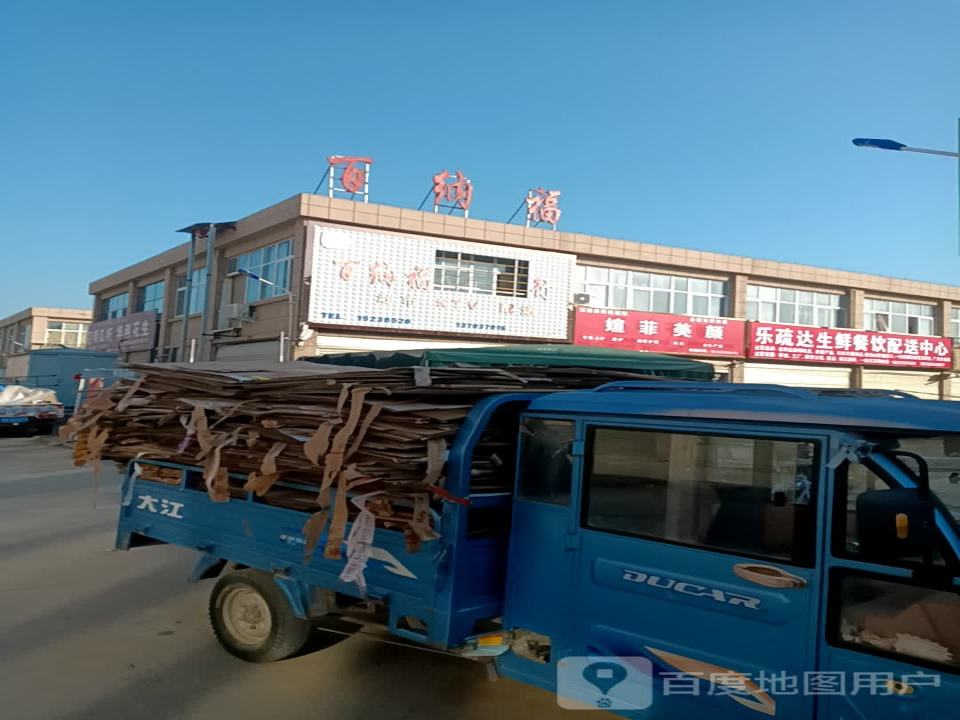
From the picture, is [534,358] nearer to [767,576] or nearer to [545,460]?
[545,460]

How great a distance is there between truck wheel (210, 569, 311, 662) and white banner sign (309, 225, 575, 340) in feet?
45.5

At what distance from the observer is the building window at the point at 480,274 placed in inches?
762

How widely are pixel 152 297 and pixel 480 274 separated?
17.5m

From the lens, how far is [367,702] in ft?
12.4

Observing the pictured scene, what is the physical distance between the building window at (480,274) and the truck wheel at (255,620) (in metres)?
15.2

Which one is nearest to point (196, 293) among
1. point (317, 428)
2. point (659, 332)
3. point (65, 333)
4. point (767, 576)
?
point (659, 332)

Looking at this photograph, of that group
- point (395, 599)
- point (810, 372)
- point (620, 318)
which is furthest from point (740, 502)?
point (810, 372)

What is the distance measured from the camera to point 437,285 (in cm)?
1922

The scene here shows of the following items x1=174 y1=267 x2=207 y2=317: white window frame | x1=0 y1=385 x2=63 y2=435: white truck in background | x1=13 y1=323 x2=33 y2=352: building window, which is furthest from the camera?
x1=13 y1=323 x2=33 y2=352: building window

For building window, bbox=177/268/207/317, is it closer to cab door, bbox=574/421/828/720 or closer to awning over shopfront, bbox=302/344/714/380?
awning over shopfront, bbox=302/344/714/380

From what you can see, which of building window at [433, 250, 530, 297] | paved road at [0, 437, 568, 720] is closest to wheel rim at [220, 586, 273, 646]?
paved road at [0, 437, 568, 720]

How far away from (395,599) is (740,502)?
5.49ft

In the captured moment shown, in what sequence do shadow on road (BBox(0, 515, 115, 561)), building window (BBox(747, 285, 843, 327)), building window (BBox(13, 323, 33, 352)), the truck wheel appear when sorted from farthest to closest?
building window (BBox(13, 323, 33, 352)) < building window (BBox(747, 285, 843, 327)) < shadow on road (BBox(0, 515, 115, 561)) < the truck wheel

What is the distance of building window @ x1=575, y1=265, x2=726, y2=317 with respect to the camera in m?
21.4
